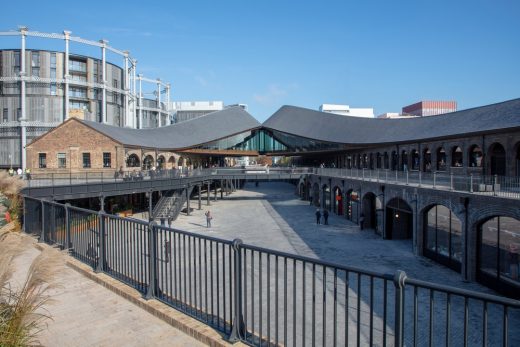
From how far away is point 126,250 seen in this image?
23.6 ft

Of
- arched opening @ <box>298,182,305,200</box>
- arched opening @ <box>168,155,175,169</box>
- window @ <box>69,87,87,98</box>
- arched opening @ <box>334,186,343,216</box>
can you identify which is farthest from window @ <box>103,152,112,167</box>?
window @ <box>69,87,87,98</box>

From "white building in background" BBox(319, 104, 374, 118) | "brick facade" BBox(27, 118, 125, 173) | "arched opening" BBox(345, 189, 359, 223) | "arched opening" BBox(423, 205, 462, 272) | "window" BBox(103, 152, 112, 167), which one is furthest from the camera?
"white building in background" BBox(319, 104, 374, 118)

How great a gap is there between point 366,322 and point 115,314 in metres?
8.02

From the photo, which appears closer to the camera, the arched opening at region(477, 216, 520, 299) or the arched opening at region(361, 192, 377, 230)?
the arched opening at region(477, 216, 520, 299)

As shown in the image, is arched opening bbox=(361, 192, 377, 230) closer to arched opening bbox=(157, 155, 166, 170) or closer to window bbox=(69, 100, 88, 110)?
arched opening bbox=(157, 155, 166, 170)

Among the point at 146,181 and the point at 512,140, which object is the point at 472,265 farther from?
the point at 146,181

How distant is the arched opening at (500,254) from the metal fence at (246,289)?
6.08 feet

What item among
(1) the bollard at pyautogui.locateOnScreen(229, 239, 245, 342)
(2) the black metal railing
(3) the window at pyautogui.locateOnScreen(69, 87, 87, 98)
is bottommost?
(1) the bollard at pyautogui.locateOnScreen(229, 239, 245, 342)

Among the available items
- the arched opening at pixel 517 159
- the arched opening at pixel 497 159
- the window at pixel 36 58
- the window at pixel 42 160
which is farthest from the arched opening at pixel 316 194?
the window at pixel 36 58

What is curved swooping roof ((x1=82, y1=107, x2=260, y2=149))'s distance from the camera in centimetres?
4351

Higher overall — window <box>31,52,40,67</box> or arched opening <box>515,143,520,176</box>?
window <box>31,52,40,67</box>

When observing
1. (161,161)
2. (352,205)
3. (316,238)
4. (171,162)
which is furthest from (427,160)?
(171,162)

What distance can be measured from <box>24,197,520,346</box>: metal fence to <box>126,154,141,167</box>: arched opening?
31904mm

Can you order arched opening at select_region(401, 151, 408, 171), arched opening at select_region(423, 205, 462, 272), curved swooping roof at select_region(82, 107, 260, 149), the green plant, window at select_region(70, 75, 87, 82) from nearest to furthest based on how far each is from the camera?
the green plant < arched opening at select_region(423, 205, 462, 272) < arched opening at select_region(401, 151, 408, 171) < curved swooping roof at select_region(82, 107, 260, 149) < window at select_region(70, 75, 87, 82)
